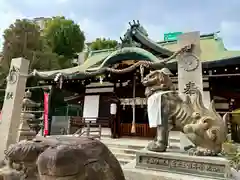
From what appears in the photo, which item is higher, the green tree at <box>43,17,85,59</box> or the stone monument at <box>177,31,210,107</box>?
the green tree at <box>43,17,85,59</box>

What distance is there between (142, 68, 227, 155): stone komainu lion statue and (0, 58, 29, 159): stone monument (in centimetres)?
412

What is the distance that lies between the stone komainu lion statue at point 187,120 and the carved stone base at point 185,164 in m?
0.14

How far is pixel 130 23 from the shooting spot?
1095 cm

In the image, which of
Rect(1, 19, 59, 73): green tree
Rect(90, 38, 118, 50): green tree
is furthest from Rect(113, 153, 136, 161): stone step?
Rect(90, 38, 118, 50): green tree

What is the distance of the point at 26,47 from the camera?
639 inches

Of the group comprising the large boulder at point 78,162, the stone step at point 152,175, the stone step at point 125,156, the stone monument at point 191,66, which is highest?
the stone monument at point 191,66

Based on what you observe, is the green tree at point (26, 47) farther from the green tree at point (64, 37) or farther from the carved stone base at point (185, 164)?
the carved stone base at point (185, 164)

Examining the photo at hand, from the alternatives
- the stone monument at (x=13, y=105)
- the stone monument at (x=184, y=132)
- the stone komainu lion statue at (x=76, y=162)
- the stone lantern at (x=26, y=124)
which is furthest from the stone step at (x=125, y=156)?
the stone komainu lion statue at (x=76, y=162)

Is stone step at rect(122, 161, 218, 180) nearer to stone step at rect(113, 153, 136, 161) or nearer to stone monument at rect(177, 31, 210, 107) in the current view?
stone monument at rect(177, 31, 210, 107)

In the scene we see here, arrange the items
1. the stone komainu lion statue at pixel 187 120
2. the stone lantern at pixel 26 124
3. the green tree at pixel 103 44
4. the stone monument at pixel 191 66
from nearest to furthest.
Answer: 1. the stone komainu lion statue at pixel 187 120
2. the stone monument at pixel 191 66
3. the stone lantern at pixel 26 124
4. the green tree at pixel 103 44

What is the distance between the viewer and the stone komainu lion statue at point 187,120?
2703 millimetres

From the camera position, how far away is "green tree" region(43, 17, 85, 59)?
22156mm

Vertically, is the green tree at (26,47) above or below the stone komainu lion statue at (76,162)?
above

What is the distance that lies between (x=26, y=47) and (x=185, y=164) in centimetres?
1686
